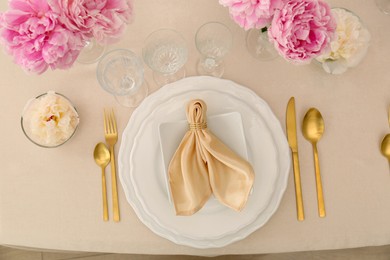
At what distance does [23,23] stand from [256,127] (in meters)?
0.48

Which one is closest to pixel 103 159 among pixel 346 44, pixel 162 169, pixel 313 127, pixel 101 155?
pixel 101 155

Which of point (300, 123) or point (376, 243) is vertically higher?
point (300, 123)

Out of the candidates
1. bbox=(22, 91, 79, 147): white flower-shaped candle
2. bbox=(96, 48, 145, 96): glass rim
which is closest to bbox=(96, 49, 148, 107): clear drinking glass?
bbox=(96, 48, 145, 96): glass rim

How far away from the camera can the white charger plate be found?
0.79m

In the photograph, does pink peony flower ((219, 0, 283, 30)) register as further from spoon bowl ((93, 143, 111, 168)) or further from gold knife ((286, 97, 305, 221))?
spoon bowl ((93, 143, 111, 168))

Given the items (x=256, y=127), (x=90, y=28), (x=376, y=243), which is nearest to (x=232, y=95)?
(x=256, y=127)

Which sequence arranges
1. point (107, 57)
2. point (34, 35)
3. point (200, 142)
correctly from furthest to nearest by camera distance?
point (107, 57) → point (200, 142) → point (34, 35)

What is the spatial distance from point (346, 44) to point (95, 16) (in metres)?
0.51

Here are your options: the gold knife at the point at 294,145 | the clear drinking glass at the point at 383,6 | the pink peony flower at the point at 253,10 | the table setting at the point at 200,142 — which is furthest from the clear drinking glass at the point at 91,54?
the clear drinking glass at the point at 383,6

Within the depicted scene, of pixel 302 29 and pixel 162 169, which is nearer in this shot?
pixel 302 29

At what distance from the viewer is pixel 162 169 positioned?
0.80 meters

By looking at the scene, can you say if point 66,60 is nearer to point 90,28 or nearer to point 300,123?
point 90,28

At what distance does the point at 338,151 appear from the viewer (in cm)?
83

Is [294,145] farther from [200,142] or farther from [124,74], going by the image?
[124,74]
